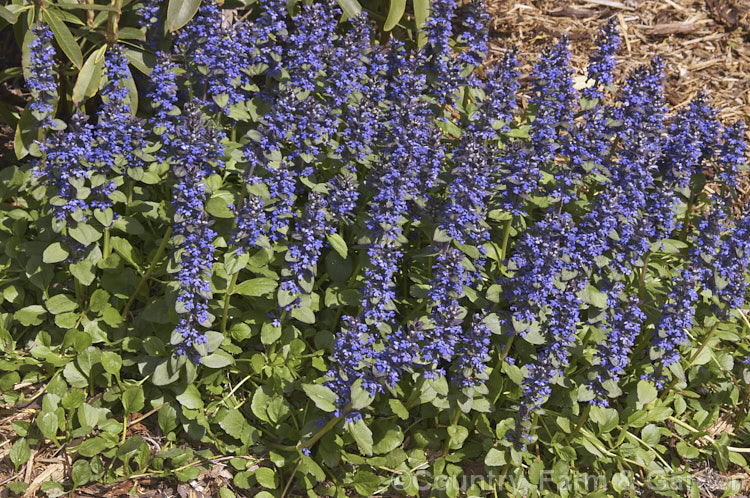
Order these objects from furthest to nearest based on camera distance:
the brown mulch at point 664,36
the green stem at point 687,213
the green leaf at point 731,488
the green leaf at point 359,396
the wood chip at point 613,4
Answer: the wood chip at point 613,4, the brown mulch at point 664,36, the green stem at point 687,213, the green leaf at point 731,488, the green leaf at point 359,396

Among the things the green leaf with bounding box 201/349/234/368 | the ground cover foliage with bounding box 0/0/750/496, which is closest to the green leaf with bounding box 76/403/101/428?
the ground cover foliage with bounding box 0/0/750/496

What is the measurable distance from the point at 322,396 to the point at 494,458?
1.12 m

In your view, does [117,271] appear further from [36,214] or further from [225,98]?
[225,98]

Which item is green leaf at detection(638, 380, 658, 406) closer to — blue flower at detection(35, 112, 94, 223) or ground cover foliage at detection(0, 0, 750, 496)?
ground cover foliage at detection(0, 0, 750, 496)

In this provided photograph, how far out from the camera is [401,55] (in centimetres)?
530

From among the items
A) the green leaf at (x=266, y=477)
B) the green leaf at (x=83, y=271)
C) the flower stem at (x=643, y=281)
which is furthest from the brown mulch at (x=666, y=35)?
the green leaf at (x=266, y=477)

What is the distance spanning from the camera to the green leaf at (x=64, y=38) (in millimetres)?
4883

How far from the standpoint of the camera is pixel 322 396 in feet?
13.4

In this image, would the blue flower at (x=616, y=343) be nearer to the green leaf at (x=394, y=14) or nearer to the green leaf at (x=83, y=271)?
the green leaf at (x=394, y=14)

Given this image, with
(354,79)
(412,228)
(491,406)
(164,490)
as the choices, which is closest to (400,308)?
(412,228)

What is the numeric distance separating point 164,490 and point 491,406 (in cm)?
201

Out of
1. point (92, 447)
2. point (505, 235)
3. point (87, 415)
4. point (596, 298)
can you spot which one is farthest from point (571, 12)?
point (92, 447)

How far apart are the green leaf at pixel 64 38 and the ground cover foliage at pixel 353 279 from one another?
0.02m

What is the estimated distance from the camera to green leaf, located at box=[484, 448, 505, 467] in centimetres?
438
